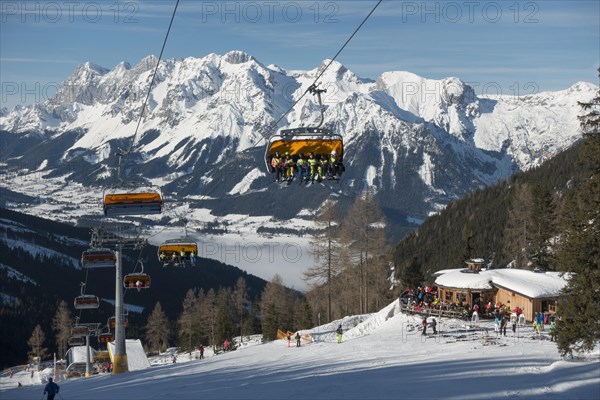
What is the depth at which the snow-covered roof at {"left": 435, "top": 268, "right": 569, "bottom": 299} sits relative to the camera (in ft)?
152

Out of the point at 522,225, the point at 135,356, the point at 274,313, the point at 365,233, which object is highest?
the point at 522,225

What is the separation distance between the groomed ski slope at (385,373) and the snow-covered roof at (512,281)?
15.7 ft

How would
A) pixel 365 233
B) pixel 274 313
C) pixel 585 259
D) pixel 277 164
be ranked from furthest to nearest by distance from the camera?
pixel 274 313, pixel 365 233, pixel 585 259, pixel 277 164

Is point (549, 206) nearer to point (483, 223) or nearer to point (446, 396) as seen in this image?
point (446, 396)

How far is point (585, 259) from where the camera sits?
2689 centimetres

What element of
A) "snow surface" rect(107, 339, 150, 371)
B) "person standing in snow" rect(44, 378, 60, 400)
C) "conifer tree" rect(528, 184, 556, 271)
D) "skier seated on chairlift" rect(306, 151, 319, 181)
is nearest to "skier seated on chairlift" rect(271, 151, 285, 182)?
"skier seated on chairlift" rect(306, 151, 319, 181)

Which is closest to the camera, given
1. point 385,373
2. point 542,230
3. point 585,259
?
point 585,259

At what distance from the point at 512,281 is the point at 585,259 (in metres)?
21.8

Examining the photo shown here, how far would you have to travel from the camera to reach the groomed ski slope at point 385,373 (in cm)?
2508

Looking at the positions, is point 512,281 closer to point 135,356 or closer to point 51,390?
point 135,356

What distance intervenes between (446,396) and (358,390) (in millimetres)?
3459

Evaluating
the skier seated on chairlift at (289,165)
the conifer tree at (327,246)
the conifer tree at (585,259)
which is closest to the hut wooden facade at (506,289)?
the conifer tree at (327,246)

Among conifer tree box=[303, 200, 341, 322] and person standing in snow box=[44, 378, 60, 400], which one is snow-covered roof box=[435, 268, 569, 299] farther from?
person standing in snow box=[44, 378, 60, 400]

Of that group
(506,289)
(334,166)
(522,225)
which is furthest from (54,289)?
(334,166)
